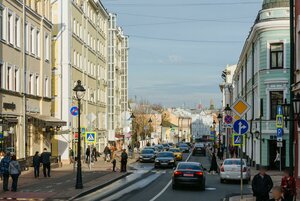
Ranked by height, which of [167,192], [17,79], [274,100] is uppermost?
[17,79]

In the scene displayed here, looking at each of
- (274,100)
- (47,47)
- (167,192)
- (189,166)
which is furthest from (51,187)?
(274,100)

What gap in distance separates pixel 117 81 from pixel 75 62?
32418 mm

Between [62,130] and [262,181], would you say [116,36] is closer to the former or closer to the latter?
[62,130]

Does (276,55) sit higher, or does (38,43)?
(38,43)

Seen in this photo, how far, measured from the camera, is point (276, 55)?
148ft

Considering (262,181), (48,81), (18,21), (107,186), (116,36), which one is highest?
(116,36)

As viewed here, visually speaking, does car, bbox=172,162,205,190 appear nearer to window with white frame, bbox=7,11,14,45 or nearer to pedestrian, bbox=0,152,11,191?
pedestrian, bbox=0,152,11,191

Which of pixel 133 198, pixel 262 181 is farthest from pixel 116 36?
pixel 262 181

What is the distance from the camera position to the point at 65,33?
54.0 meters

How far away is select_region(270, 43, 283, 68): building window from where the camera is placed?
44.8 meters

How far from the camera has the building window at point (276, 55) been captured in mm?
44844

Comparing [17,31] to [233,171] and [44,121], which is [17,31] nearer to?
[44,121]

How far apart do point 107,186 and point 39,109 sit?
49.0 feet

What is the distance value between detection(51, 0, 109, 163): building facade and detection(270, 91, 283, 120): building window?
553 inches
